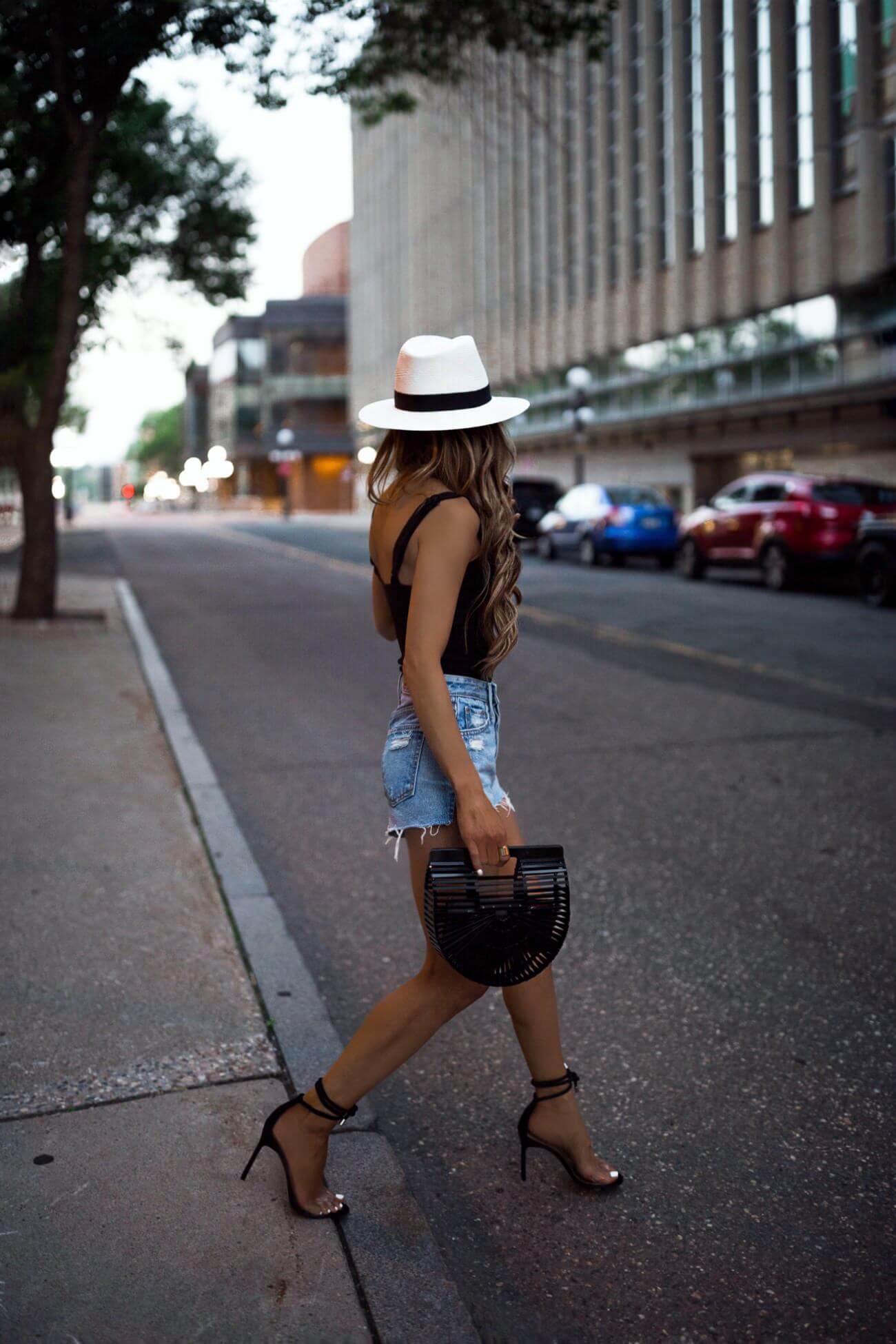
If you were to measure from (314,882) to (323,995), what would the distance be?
1.28 m

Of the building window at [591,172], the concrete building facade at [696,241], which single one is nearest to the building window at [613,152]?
the concrete building facade at [696,241]

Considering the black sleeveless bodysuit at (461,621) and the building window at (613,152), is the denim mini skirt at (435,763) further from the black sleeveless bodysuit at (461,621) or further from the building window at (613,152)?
the building window at (613,152)

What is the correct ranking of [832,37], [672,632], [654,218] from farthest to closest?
[654,218] < [832,37] < [672,632]

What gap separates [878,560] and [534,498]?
45.7ft

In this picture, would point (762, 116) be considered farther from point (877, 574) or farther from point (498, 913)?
point (498, 913)

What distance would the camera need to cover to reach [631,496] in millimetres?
25672

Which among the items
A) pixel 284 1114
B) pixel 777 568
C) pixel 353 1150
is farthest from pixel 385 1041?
pixel 777 568

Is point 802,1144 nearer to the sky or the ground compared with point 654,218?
nearer to the ground

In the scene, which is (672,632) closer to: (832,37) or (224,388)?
(832,37)

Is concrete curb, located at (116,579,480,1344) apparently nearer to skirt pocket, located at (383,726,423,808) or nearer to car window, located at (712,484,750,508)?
skirt pocket, located at (383,726,423,808)

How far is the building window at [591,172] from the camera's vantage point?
139 ft

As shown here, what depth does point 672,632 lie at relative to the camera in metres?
14.5

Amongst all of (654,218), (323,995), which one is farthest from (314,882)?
(654,218)

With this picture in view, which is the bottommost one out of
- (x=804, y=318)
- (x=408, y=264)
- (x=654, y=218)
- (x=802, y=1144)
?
(x=802, y=1144)
